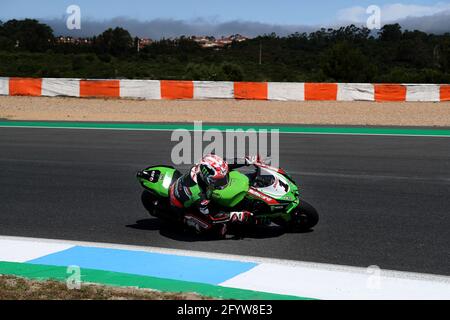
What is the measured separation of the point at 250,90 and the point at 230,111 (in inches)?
77.8

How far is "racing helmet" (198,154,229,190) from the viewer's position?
6.64 meters

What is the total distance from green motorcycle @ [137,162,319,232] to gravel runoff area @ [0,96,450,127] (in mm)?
12470

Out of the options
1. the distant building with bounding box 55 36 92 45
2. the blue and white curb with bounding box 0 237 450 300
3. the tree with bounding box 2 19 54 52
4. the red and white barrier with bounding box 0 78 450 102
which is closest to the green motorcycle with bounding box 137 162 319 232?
the blue and white curb with bounding box 0 237 450 300

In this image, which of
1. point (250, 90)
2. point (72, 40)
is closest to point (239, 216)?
point (250, 90)

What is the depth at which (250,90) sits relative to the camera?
76.6ft

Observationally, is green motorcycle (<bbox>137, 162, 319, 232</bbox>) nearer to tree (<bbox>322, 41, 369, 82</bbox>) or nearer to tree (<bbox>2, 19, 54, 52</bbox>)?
tree (<bbox>322, 41, 369, 82</bbox>)

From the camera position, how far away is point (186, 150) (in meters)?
15.0

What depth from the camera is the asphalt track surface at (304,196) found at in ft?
22.6

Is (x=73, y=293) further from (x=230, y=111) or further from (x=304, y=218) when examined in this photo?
(x=230, y=111)

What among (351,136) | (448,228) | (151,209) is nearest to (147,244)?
(151,209)

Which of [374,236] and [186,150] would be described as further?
[186,150]
